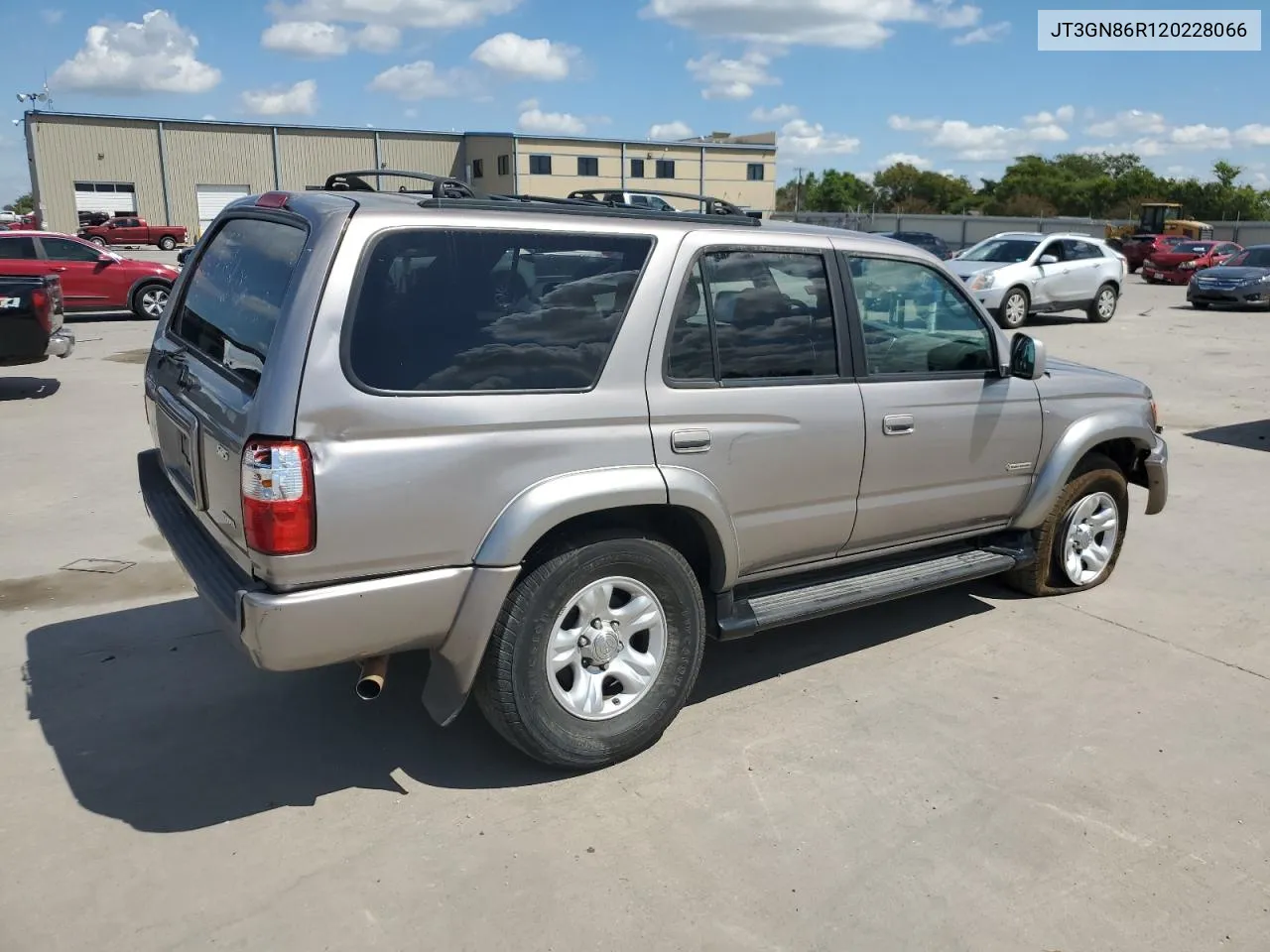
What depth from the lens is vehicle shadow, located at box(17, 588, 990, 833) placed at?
11.9ft

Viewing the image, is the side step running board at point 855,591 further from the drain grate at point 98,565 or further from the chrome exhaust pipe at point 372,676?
the drain grate at point 98,565

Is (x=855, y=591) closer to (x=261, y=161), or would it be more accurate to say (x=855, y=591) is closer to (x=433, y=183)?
(x=433, y=183)

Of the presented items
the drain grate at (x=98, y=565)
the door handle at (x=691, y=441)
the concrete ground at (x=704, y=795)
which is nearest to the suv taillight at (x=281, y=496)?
the concrete ground at (x=704, y=795)

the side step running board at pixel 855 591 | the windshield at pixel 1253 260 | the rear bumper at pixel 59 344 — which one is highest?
the windshield at pixel 1253 260

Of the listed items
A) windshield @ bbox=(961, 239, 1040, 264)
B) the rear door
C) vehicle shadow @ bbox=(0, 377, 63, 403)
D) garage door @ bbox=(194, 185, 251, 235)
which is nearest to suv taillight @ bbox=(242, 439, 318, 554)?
the rear door

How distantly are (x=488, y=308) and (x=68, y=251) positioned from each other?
17.0 m

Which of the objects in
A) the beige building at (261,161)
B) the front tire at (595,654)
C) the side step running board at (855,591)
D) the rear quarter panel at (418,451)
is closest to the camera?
the rear quarter panel at (418,451)

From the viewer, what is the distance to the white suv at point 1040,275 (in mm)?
18188

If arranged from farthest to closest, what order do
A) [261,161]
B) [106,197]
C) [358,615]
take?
[261,161]
[106,197]
[358,615]

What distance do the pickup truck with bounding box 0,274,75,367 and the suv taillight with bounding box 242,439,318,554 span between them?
337 inches

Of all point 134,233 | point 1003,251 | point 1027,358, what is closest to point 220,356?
point 1027,358

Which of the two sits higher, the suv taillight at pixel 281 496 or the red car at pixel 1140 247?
the red car at pixel 1140 247

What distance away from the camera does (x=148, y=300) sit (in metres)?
18.3

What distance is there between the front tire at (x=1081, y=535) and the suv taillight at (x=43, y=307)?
926cm
